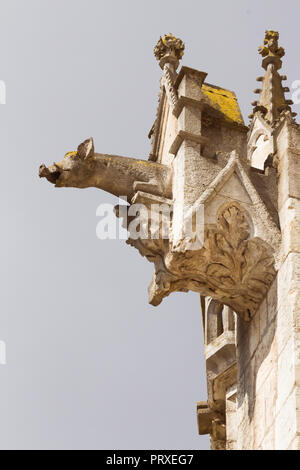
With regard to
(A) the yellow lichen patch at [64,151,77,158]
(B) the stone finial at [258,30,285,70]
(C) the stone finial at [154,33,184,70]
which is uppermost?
(B) the stone finial at [258,30,285,70]

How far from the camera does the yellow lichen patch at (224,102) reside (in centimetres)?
1138

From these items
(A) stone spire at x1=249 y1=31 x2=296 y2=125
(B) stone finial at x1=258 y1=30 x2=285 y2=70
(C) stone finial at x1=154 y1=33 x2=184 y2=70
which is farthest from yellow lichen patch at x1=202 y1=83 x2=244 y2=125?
(B) stone finial at x1=258 y1=30 x2=285 y2=70

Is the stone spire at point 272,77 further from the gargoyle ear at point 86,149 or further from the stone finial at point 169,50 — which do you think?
the gargoyle ear at point 86,149

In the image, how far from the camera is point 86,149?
10844 millimetres

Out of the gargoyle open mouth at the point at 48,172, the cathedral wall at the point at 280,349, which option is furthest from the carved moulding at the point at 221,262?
the gargoyle open mouth at the point at 48,172

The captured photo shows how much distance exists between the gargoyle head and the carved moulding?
835mm

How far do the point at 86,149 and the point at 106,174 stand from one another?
0.29m

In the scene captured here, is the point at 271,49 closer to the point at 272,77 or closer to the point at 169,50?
the point at 272,77

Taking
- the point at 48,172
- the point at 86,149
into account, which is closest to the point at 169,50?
the point at 86,149

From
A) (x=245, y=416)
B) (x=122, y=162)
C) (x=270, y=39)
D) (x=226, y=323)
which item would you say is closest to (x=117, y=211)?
(x=122, y=162)

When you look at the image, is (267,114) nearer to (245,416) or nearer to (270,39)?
(270,39)

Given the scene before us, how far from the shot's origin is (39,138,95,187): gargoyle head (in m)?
10.8

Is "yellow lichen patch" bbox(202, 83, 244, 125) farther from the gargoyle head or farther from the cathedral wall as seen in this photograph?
the gargoyle head
